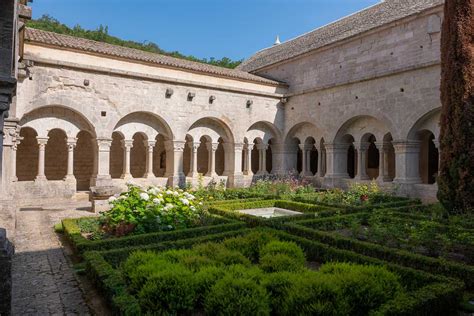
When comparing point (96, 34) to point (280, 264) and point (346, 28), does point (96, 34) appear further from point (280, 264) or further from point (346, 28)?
point (280, 264)

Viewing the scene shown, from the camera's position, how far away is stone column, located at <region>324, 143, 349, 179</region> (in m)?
15.4

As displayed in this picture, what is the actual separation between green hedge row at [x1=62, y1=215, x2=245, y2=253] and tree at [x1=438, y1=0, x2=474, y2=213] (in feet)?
18.9

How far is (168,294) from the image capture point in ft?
12.3

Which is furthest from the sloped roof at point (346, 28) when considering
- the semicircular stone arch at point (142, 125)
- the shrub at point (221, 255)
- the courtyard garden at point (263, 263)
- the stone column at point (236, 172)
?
the shrub at point (221, 255)

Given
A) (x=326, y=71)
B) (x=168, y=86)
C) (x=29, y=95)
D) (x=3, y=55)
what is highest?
(x=326, y=71)

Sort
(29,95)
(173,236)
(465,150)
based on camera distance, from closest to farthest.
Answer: (173,236) < (465,150) < (29,95)

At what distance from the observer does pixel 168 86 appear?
14367 mm

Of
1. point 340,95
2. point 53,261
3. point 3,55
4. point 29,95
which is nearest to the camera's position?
point 3,55

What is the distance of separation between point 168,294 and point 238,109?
13166mm

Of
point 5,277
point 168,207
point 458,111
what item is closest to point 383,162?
point 458,111

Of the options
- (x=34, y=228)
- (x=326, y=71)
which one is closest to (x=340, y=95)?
(x=326, y=71)

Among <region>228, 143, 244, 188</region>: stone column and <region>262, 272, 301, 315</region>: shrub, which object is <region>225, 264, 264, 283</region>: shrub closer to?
<region>262, 272, 301, 315</region>: shrub

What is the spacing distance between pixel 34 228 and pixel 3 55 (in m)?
5.80

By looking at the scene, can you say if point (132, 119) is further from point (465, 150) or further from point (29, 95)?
point (465, 150)
